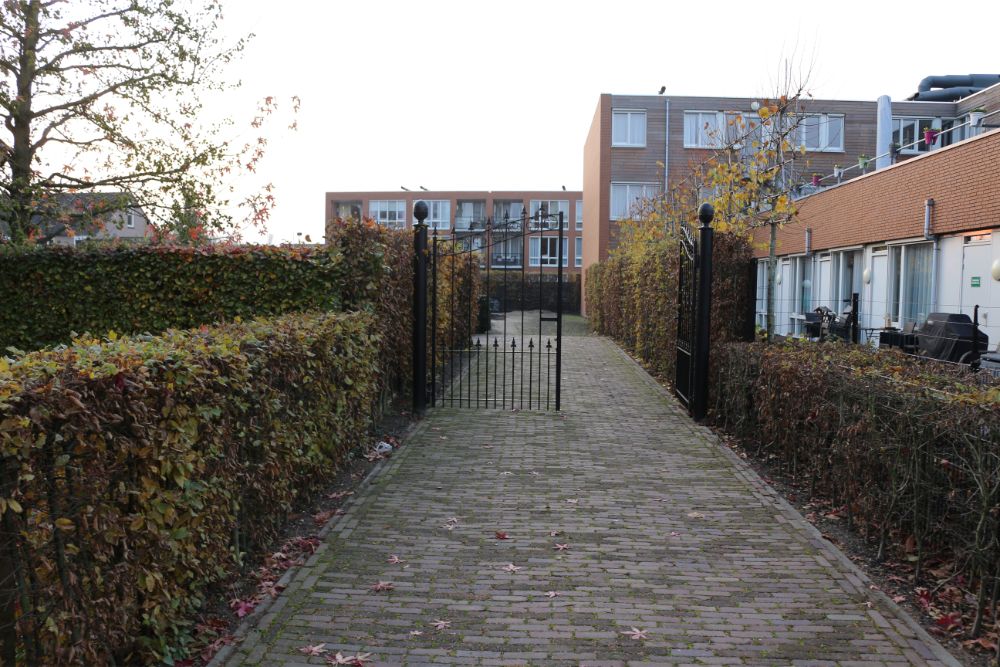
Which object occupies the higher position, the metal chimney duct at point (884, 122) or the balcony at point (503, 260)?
the metal chimney duct at point (884, 122)

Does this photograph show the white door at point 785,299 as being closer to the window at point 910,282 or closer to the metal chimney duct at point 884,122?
the metal chimney duct at point 884,122

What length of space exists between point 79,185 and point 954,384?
15276mm

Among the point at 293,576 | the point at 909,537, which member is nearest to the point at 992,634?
the point at 909,537

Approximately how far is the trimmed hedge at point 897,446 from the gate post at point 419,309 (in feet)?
14.6

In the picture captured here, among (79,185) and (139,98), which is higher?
(139,98)

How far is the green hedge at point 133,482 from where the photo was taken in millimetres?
2770

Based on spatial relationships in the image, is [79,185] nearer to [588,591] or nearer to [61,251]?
[61,251]

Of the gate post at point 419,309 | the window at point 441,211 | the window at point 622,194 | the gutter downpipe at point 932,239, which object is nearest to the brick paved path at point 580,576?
the gate post at point 419,309

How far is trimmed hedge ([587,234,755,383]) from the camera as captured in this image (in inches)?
397

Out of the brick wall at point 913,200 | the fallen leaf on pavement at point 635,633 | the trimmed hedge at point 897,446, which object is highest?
the brick wall at point 913,200

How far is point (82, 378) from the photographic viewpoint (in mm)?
3086

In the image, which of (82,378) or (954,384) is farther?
(954,384)

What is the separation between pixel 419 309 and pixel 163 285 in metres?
3.39

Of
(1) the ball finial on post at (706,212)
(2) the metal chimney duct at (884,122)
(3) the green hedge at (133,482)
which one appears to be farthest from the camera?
(2) the metal chimney duct at (884,122)
